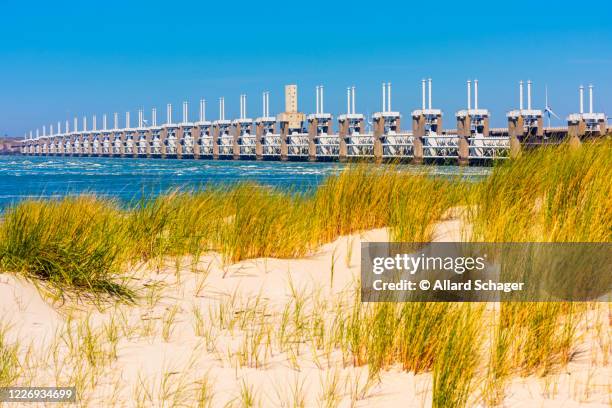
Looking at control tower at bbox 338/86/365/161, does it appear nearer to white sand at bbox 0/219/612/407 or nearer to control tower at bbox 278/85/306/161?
control tower at bbox 278/85/306/161

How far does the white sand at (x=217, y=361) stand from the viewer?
3076 millimetres

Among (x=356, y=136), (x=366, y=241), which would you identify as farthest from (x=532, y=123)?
(x=366, y=241)

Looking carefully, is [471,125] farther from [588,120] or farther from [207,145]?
[207,145]

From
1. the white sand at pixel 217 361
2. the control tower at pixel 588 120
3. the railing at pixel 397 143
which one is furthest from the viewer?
the railing at pixel 397 143

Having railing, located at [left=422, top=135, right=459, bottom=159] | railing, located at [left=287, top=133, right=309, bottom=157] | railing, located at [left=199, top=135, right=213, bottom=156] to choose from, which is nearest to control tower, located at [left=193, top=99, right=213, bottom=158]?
railing, located at [left=199, top=135, right=213, bottom=156]

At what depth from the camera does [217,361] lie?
3600mm

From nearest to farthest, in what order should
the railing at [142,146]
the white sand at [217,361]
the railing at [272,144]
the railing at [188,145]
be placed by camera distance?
1. the white sand at [217,361]
2. the railing at [272,144]
3. the railing at [188,145]
4. the railing at [142,146]

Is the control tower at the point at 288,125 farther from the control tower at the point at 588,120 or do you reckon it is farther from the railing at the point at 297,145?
the control tower at the point at 588,120

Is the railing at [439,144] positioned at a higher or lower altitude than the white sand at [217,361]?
higher

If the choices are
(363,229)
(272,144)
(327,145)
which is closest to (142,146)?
(272,144)

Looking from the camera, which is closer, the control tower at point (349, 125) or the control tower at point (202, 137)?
the control tower at point (349, 125)

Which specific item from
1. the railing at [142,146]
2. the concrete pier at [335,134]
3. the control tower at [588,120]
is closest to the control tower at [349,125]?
the concrete pier at [335,134]

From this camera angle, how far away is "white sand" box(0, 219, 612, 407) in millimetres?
3076

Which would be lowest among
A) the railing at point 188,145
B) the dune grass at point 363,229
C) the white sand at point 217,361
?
the white sand at point 217,361
